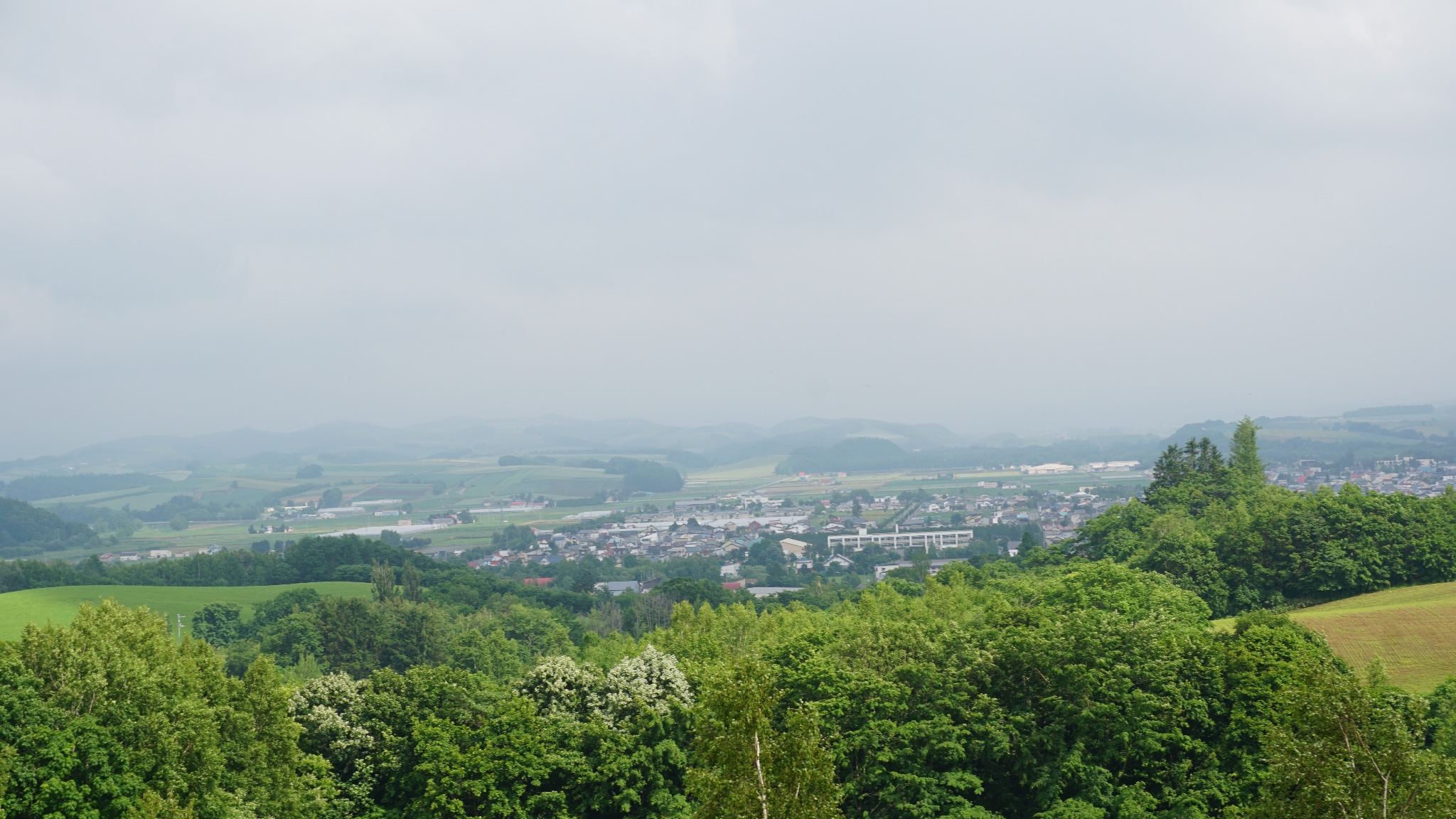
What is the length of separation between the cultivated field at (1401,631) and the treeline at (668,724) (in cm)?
636

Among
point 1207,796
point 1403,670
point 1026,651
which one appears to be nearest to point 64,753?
point 1026,651

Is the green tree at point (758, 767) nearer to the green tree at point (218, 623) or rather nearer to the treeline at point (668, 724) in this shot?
the treeline at point (668, 724)

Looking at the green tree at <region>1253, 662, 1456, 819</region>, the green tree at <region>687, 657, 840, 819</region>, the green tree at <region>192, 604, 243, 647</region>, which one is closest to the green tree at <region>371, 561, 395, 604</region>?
the green tree at <region>192, 604, 243, 647</region>

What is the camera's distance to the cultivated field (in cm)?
4272

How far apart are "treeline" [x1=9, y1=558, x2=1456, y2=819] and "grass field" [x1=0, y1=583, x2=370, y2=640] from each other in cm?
5700

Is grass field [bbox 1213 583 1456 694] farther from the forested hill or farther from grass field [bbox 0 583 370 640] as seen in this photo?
grass field [bbox 0 583 370 640]

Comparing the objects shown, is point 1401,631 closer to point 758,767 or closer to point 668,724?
point 668,724

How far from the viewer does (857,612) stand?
53.9m

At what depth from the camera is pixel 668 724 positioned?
1452 inches

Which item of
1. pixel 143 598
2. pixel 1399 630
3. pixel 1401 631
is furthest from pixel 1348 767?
pixel 143 598

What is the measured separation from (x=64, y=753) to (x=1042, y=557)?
65.7 metres

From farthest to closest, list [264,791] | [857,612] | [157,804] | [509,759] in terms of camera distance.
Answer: [857,612]
[509,759]
[264,791]
[157,804]

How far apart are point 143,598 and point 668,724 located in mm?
91119

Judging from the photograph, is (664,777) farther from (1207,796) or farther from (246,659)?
(246,659)
